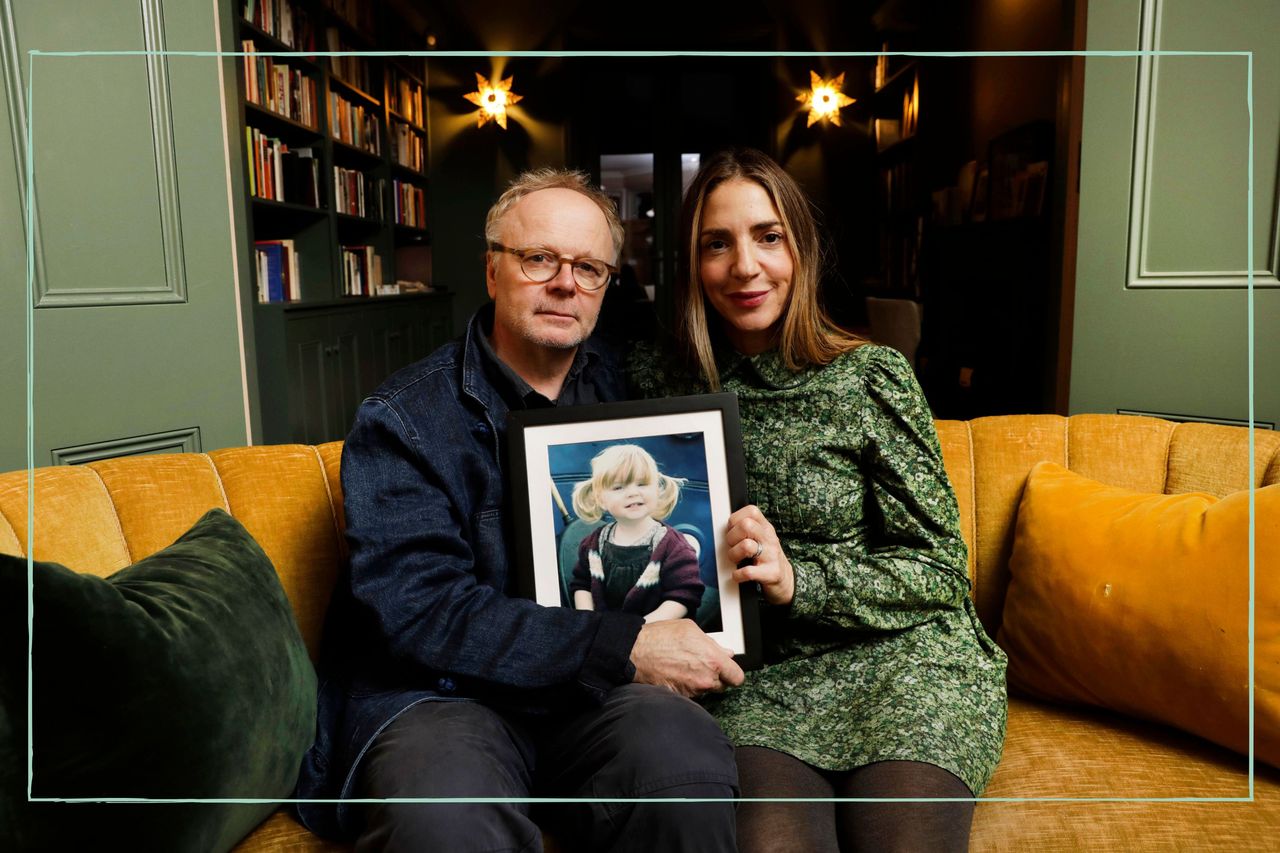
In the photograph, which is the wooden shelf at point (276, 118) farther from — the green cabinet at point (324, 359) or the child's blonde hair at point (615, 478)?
the child's blonde hair at point (615, 478)

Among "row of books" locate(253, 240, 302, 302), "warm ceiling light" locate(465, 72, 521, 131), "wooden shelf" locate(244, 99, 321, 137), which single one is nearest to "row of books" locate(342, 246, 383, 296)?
"row of books" locate(253, 240, 302, 302)

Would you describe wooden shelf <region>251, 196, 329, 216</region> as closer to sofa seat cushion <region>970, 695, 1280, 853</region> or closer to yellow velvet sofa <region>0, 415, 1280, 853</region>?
yellow velvet sofa <region>0, 415, 1280, 853</region>

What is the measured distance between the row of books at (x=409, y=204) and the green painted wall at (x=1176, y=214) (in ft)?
13.6

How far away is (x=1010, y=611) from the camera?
131 cm

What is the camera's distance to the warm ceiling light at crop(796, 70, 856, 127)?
469 cm

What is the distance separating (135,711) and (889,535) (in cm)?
98

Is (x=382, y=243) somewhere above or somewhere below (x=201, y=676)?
above

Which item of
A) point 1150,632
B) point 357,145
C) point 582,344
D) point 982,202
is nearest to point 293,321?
point 357,145

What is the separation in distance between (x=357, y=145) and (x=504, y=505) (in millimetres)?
3804

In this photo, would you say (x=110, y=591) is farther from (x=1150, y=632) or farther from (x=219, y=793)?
(x=1150, y=632)

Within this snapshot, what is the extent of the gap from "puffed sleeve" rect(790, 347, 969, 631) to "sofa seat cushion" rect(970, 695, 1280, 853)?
24cm

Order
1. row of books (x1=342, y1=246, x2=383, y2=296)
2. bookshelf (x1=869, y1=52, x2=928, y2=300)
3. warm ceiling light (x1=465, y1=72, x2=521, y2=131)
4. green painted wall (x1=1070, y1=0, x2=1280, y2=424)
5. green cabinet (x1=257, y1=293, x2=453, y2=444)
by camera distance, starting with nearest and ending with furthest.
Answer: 1. green painted wall (x1=1070, y1=0, x2=1280, y2=424)
2. green cabinet (x1=257, y1=293, x2=453, y2=444)
3. bookshelf (x1=869, y1=52, x2=928, y2=300)
4. row of books (x1=342, y1=246, x2=383, y2=296)
5. warm ceiling light (x1=465, y1=72, x2=521, y2=131)

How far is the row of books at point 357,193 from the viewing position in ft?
13.5

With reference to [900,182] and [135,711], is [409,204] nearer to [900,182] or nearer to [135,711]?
[900,182]
